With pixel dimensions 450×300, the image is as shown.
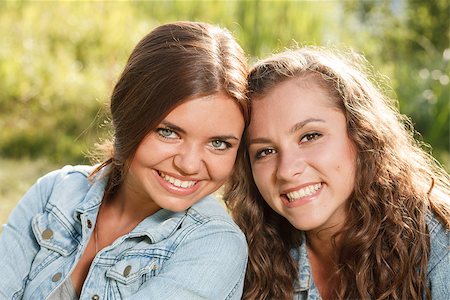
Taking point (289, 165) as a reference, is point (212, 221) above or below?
below

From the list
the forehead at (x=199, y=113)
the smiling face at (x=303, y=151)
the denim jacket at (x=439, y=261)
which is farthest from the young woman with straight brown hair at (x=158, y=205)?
the denim jacket at (x=439, y=261)

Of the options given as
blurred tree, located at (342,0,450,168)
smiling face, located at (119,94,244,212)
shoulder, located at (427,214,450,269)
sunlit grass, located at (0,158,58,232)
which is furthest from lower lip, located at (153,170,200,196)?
blurred tree, located at (342,0,450,168)

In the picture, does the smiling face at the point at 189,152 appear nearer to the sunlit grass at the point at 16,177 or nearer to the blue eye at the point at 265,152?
the blue eye at the point at 265,152

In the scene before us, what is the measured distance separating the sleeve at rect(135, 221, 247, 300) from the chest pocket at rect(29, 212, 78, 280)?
0.42m

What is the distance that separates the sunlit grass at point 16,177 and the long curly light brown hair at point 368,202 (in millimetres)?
2178

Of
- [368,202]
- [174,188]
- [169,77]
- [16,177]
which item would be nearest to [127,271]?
[174,188]

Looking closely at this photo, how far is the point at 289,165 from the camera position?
2664 millimetres

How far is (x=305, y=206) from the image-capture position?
106 inches

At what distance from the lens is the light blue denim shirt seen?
102 inches

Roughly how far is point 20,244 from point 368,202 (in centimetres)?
131

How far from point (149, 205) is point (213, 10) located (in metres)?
4.88

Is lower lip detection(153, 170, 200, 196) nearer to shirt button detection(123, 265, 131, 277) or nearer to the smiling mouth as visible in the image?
the smiling mouth

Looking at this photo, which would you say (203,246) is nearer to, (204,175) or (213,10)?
(204,175)

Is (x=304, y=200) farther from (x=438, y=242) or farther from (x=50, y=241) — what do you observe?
(x=50, y=241)
